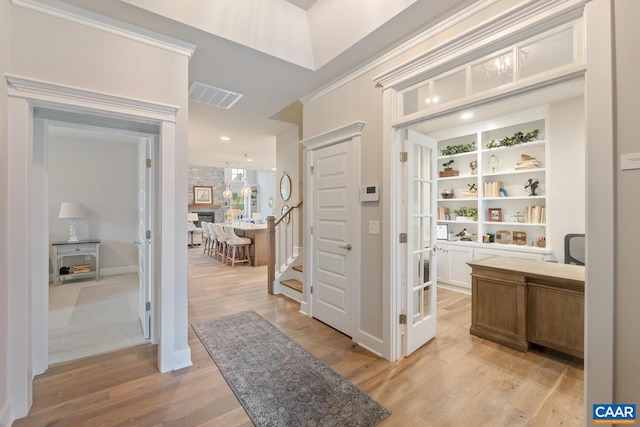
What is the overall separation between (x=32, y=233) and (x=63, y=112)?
947 millimetres

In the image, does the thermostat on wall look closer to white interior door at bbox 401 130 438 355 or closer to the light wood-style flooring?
white interior door at bbox 401 130 438 355

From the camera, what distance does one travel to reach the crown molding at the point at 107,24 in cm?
178

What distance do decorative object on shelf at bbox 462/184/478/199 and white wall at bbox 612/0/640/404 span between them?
341cm

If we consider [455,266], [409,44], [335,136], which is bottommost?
[455,266]

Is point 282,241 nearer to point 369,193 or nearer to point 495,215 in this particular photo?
point 369,193

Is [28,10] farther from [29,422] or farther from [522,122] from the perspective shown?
[522,122]

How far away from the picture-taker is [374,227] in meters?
2.55

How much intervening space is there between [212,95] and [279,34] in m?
1.33

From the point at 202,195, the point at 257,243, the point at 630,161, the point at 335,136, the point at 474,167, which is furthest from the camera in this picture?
the point at 202,195

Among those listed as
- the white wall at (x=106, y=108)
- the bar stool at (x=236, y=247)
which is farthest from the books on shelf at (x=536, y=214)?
the bar stool at (x=236, y=247)

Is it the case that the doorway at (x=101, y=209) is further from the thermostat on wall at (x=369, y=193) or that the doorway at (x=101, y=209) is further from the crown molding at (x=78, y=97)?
the thermostat on wall at (x=369, y=193)

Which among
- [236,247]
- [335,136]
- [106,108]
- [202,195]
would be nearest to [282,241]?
[236,247]

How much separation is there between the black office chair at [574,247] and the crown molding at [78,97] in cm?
466

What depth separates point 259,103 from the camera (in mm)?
3656
